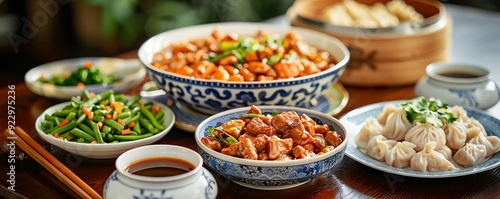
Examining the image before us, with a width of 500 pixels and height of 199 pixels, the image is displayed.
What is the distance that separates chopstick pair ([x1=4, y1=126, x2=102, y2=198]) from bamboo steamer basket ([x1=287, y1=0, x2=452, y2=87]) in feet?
4.17

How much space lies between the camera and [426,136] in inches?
71.8

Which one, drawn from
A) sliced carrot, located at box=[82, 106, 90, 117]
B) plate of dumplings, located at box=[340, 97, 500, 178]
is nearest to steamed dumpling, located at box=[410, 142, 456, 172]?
plate of dumplings, located at box=[340, 97, 500, 178]

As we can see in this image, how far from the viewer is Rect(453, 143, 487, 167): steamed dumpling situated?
1787 mm

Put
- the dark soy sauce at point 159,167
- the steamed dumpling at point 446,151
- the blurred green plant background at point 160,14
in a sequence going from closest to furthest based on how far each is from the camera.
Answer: the dark soy sauce at point 159,167
the steamed dumpling at point 446,151
the blurred green plant background at point 160,14

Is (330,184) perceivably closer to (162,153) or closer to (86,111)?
(162,153)

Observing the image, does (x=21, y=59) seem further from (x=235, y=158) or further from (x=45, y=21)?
(x=235, y=158)

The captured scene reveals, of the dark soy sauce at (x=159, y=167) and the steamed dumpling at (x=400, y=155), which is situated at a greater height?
the dark soy sauce at (x=159, y=167)

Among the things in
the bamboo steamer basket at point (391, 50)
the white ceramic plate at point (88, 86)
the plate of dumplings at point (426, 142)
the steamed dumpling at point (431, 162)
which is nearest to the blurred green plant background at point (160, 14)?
the white ceramic plate at point (88, 86)

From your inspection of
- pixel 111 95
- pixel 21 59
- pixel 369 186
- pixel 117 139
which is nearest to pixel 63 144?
pixel 117 139

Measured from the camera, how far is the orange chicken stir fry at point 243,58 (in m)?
2.15

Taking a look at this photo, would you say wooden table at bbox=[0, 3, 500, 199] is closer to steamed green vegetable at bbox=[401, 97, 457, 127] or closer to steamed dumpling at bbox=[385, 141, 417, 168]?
steamed dumpling at bbox=[385, 141, 417, 168]

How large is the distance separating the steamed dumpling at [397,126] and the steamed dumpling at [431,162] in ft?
0.49

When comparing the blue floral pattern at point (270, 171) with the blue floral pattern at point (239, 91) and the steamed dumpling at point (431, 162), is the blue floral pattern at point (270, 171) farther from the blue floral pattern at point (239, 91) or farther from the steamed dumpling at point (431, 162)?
the blue floral pattern at point (239, 91)

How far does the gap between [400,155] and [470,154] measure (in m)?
0.20
